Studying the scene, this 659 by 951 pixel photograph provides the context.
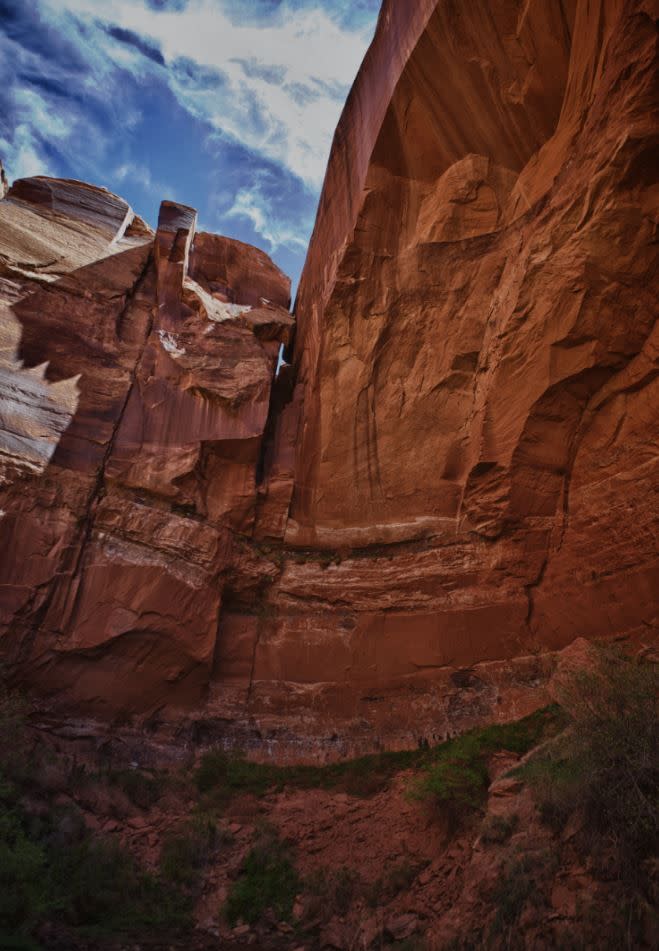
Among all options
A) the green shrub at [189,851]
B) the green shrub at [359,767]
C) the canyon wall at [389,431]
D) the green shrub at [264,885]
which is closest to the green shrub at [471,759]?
the green shrub at [359,767]

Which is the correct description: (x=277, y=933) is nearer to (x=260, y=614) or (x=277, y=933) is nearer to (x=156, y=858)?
(x=156, y=858)

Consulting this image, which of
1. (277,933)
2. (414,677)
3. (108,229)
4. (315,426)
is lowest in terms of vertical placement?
(277,933)

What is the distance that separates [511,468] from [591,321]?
369 cm

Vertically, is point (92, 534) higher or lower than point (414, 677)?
higher

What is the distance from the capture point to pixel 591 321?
1245 centimetres

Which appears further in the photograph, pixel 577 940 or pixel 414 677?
pixel 414 677

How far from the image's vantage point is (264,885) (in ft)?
29.5

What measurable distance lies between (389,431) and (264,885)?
10.9m

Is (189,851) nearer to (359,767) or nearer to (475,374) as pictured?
(359,767)

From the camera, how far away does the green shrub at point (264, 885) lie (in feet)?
27.6

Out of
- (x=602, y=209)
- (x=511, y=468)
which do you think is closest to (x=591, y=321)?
(x=602, y=209)

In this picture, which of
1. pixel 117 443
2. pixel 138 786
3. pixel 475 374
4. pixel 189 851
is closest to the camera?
pixel 189 851

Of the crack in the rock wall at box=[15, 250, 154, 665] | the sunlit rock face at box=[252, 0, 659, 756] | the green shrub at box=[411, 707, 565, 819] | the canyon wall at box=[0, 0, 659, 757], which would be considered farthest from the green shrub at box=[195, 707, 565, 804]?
the crack in the rock wall at box=[15, 250, 154, 665]

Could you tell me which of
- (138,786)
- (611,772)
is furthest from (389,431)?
(611,772)
